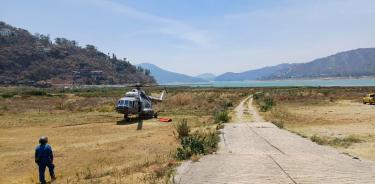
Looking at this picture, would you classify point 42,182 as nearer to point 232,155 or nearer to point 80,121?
point 232,155

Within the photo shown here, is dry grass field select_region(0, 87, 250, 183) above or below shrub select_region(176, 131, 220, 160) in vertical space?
below

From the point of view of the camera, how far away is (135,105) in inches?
1329

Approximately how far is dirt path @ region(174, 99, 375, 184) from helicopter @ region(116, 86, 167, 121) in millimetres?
17930

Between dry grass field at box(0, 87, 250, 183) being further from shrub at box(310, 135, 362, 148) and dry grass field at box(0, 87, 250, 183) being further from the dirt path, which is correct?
shrub at box(310, 135, 362, 148)

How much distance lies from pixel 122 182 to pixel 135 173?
1.11m

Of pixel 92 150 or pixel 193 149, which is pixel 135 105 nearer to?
pixel 92 150

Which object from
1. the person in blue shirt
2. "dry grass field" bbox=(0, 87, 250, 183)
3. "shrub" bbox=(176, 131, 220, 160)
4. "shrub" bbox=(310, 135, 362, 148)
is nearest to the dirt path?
"shrub" bbox=(176, 131, 220, 160)

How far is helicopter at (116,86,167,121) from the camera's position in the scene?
33000 millimetres

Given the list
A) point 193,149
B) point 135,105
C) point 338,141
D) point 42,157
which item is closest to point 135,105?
point 135,105

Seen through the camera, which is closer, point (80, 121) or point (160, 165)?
point (160, 165)

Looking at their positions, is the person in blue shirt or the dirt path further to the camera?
the person in blue shirt

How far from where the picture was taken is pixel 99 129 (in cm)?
2908

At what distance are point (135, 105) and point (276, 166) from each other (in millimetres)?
23375

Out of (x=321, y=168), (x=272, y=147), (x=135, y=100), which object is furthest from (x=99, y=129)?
(x=321, y=168)
